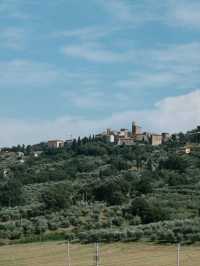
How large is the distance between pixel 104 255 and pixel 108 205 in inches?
1113

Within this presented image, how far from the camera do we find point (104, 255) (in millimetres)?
32938

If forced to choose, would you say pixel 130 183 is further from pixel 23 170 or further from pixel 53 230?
pixel 23 170

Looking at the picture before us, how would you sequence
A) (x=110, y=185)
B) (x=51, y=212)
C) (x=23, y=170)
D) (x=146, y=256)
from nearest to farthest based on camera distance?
(x=146, y=256)
(x=51, y=212)
(x=110, y=185)
(x=23, y=170)

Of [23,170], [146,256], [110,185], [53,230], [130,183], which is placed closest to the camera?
[146,256]

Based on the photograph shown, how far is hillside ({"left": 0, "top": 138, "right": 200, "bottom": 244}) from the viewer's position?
4050cm

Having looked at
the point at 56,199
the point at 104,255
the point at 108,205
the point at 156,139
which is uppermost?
the point at 156,139

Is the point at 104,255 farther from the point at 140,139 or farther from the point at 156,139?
the point at 140,139

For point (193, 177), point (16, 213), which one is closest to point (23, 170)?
point (193, 177)

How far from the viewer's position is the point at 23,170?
103m

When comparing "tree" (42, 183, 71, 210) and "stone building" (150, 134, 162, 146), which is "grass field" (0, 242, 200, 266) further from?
"stone building" (150, 134, 162, 146)

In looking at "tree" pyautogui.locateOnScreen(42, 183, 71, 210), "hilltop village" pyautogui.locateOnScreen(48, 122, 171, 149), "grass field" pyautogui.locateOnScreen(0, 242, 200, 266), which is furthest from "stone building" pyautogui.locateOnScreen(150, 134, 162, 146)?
"grass field" pyautogui.locateOnScreen(0, 242, 200, 266)

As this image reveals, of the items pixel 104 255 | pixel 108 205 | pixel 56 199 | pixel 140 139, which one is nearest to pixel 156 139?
pixel 140 139

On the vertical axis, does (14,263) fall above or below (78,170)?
below

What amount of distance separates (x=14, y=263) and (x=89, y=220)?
20135 millimetres
